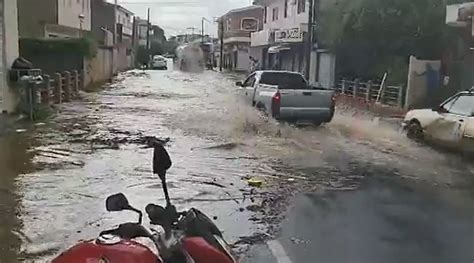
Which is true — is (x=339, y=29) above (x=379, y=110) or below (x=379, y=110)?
above

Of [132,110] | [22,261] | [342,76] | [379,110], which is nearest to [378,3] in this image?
[379,110]

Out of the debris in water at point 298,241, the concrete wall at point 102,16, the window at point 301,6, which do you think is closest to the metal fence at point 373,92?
the window at point 301,6

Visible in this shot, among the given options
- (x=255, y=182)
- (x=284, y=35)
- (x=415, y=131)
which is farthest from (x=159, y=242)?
(x=284, y=35)

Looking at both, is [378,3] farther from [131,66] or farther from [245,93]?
[131,66]

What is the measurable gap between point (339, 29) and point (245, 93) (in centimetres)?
1089

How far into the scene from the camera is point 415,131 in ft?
53.2

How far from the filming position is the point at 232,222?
26.8 ft

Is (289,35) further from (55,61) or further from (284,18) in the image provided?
(55,61)

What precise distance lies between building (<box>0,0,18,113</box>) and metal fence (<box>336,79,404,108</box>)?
14.9m

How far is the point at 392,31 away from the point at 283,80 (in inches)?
376

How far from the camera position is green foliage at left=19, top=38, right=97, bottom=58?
27062mm

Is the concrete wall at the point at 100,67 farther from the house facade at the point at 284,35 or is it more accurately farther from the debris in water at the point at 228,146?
the debris in water at the point at 228,146

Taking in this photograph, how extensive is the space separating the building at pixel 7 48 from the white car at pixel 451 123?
9893 millimetres

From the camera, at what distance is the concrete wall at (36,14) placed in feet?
111
